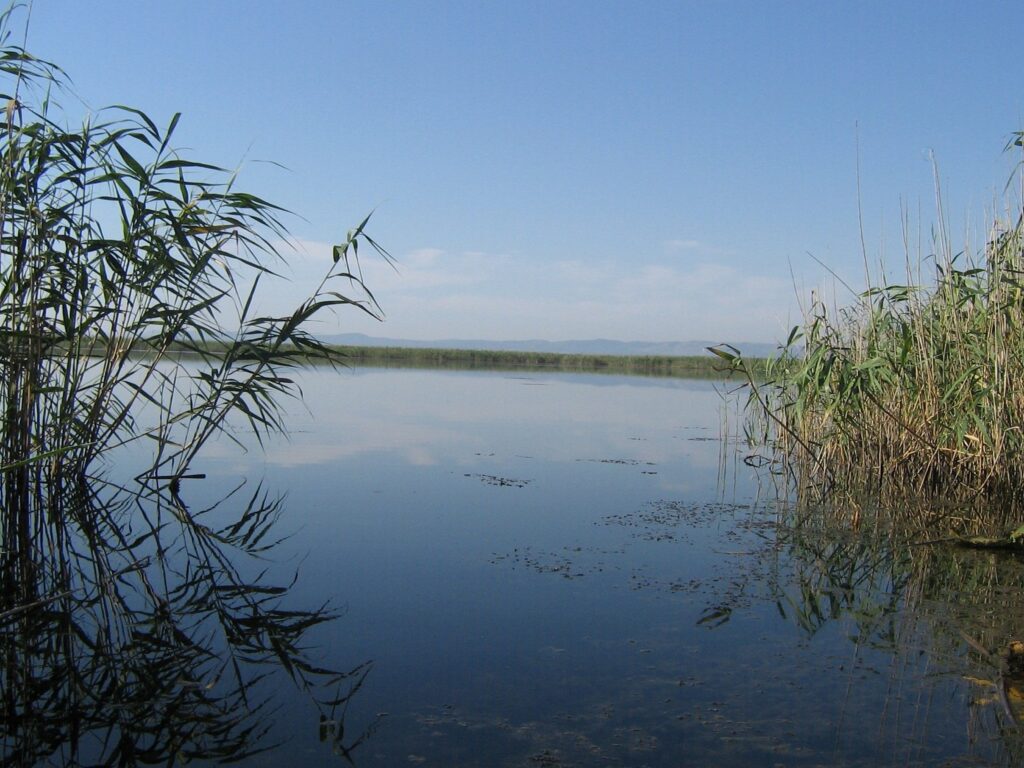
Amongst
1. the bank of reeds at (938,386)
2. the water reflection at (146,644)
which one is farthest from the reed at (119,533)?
the bank of reeds at (938,386)

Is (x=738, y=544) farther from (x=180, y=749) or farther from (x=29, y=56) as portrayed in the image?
(x=29, y=56)

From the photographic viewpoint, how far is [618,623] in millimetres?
3746

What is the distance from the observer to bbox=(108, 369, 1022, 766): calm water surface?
8.53 feet

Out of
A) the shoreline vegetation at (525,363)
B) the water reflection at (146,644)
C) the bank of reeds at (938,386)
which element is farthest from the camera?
the shoreline vegetation at (525,363)

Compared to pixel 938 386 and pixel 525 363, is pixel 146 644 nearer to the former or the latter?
pixel 938 386

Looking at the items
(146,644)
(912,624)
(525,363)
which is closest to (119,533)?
(146,644)

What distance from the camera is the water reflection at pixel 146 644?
2.48 metres

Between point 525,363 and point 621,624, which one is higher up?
point 525,363

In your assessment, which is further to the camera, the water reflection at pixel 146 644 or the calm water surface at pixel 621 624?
the calm water surface at pixel 621 624

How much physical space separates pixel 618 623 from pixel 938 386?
11.8 feet

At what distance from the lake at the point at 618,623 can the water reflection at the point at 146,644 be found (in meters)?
0.10

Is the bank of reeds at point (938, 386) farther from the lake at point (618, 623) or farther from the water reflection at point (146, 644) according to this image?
the water reflection at point (146, 644)

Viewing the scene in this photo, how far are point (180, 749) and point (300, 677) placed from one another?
64 centimetres

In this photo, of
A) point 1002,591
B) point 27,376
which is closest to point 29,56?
point 27,376
